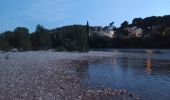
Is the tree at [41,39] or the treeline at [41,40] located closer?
the treeline at [41,40]

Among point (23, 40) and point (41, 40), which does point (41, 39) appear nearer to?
point (41, 40)

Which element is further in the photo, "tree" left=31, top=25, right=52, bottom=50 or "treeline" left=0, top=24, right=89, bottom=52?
"tree" left=31, top=25, right=52, bottom=50

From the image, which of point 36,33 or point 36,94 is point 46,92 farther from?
point 36,33

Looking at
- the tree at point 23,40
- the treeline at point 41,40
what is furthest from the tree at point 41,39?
the tree at point 23,40

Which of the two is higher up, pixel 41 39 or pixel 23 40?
pixel 41 39

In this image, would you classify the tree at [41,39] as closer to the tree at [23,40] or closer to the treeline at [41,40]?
the treeline at [41,40]

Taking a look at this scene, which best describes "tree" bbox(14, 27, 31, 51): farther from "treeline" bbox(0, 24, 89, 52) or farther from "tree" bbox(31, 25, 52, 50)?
"tree" bbox(31, 25, 52, 50)

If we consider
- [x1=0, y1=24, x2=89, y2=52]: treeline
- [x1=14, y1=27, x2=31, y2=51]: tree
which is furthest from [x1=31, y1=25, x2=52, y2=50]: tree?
[x1=14, y1=27, x2=31, y2=51]: tree

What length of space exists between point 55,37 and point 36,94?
12975cm

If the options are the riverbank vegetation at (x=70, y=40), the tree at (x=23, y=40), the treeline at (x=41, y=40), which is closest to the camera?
the treeline at (x=41, y=40)

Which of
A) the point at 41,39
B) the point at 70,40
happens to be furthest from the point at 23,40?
the point at 70,40

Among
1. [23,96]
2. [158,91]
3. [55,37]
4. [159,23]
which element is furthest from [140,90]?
[159,23]

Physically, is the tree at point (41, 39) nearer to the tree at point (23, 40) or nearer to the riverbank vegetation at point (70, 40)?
the riverbank vegetation at point (70, 40)

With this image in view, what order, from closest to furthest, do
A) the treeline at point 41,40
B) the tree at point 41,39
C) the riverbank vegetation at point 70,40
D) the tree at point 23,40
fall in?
the treeline at point 41,40 < the riverbank vegetation at point 70,40 < the tree at point 23,40 < the tree at point 41,39
